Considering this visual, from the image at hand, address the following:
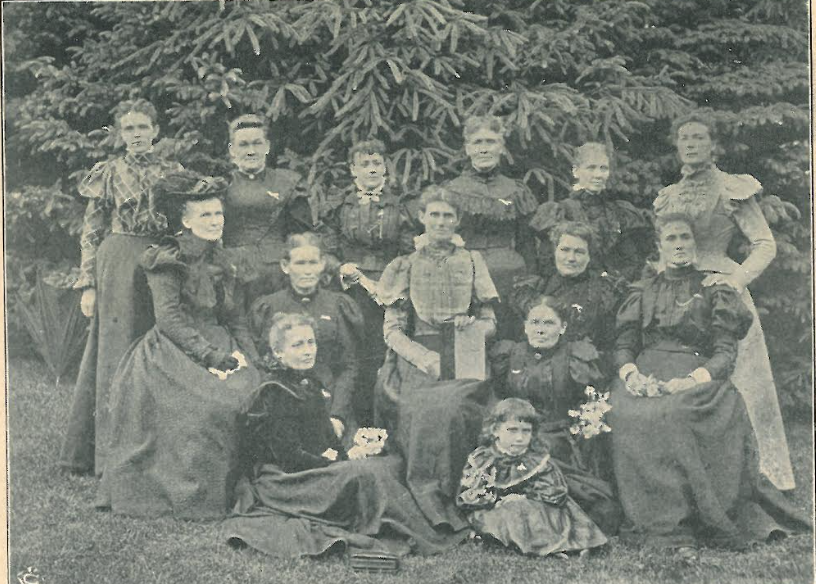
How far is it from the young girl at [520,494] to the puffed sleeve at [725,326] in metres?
1.13

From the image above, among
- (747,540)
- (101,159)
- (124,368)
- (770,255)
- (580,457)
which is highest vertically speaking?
(101,159)

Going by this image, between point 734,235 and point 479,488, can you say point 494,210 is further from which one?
point 479,488

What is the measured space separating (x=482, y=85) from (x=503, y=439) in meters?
2.21

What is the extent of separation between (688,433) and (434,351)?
1.57 meters

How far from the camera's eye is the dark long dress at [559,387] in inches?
300

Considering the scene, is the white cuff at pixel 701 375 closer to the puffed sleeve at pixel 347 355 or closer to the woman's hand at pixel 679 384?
the woman's hand at pixel 679 384

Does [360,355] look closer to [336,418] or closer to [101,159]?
[336,418]

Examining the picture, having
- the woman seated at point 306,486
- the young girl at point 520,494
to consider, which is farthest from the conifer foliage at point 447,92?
the young girl at point 520,494

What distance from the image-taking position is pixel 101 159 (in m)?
8.10

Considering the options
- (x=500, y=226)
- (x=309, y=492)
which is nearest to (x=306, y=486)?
(x=309, y=492)

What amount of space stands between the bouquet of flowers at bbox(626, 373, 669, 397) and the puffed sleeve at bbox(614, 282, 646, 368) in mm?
121

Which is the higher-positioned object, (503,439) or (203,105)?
(203,105)

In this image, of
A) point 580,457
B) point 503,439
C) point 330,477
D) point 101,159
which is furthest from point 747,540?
point 101,159

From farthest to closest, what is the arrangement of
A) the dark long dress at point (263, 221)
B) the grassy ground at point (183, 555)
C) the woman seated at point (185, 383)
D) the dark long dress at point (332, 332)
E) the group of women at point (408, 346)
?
the dark long dress at point (263, 221)
the dark long dress at point (332, 332)
the woman seated at point (185, 383)
the group of women at point (408, 346)
the grassy ground at point (183, 555)
